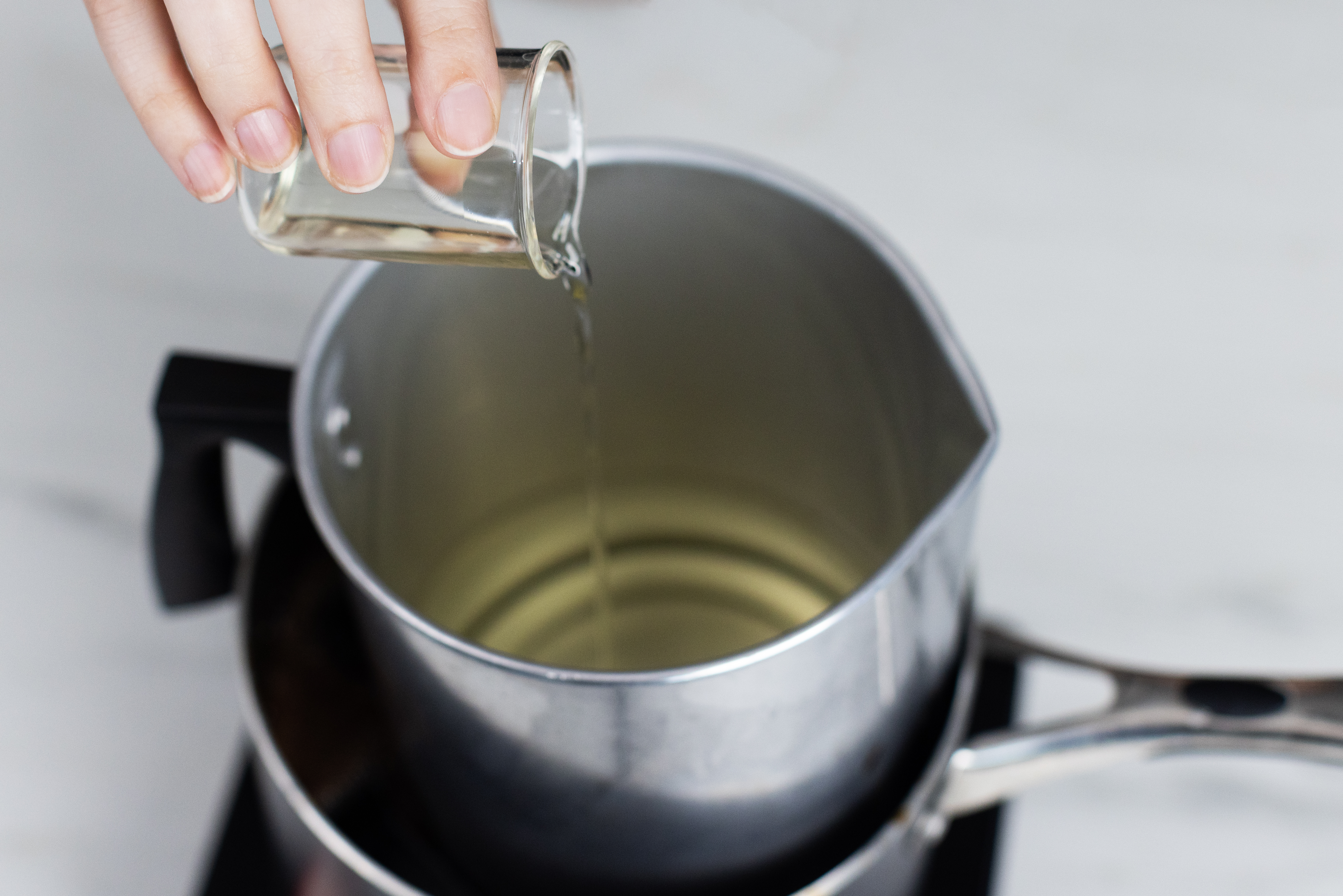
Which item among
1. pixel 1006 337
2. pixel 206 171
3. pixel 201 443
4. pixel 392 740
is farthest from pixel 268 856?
pixel 1006 337

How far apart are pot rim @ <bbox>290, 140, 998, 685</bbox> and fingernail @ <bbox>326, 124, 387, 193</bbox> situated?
0.07m

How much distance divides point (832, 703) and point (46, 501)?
47 cm

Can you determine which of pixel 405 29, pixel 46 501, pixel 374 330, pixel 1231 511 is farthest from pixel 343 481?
pixel 1231 511

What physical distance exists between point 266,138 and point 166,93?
0.17 ft

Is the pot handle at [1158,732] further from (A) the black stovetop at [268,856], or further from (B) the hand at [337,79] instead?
(B) the hand at [337,79]

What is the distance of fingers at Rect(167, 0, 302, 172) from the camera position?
0.38 meters

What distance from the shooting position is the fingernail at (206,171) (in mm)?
410

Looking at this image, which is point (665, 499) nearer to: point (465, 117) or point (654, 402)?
point (654, 402)

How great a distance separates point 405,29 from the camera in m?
0.39

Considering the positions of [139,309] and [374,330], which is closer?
[374,330]

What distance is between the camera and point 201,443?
1.51 feet

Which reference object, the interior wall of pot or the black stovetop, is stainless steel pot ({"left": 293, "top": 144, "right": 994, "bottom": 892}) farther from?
the black stovetop

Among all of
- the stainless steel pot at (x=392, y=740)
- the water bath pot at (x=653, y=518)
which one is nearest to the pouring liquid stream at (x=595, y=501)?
the water bath pot at (x=653, y=518)

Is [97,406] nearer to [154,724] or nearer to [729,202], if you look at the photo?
[154,724]
